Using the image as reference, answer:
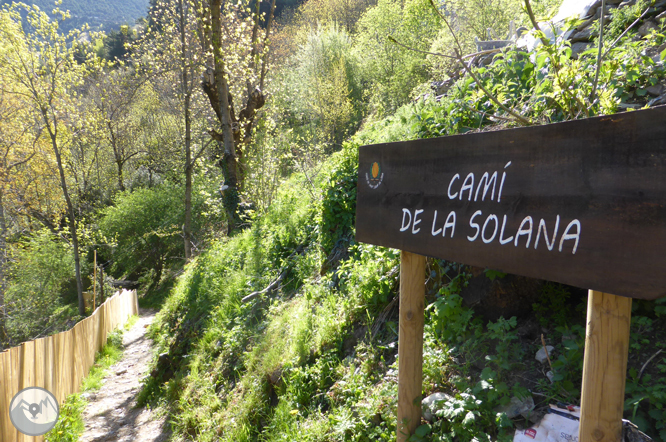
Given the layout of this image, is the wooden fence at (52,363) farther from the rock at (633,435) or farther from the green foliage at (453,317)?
the rock at (633,435)

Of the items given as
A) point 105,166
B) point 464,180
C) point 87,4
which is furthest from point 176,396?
point 87,4

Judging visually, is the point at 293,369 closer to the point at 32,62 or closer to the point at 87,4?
the point at 32,62

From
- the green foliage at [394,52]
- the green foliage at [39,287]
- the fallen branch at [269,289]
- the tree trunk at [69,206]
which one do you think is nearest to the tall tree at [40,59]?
the tree trunk at [69,206]

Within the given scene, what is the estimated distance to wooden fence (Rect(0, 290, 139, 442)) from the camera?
14.8ft

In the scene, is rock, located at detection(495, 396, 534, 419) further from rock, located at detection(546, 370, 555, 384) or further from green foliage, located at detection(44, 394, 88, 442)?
green foliage, located at detection(44, 394, 88, 442)

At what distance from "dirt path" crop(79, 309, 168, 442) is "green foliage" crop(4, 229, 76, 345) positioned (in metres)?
7.72

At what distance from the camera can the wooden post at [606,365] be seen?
128cm

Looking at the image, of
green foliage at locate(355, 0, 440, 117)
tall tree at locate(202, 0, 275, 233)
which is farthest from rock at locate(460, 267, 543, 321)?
green foliage at locate(355, 0, 440, 117)

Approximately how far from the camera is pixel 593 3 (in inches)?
160

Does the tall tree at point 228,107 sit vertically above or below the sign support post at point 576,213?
above

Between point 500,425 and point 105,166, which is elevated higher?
point 105,166

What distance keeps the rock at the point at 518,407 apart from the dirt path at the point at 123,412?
463 cm

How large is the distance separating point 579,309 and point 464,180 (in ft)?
4.71

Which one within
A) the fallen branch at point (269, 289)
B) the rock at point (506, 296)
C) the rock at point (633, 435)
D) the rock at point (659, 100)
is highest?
the rock at point (659, 100)
